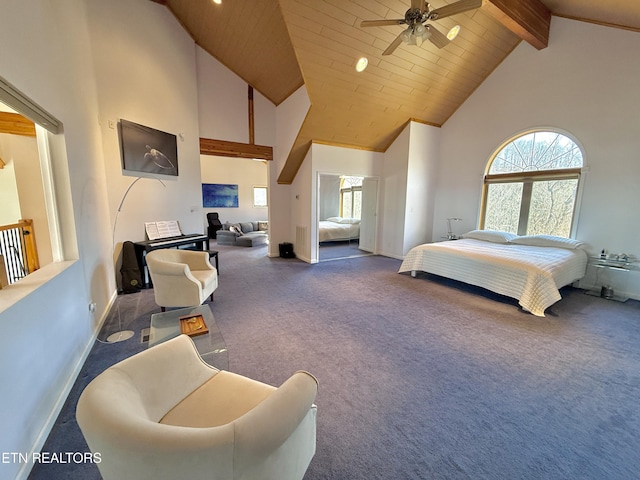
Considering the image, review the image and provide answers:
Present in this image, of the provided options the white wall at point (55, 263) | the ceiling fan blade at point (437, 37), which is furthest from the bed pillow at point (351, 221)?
the white wall at point (55, 263)

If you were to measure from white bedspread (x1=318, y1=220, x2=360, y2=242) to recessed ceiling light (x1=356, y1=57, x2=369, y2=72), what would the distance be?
395cm

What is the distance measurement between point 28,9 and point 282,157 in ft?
13.8

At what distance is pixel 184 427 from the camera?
913mm

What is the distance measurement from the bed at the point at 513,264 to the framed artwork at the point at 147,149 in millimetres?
4410

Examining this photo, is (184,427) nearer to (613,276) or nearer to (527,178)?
(613,276)

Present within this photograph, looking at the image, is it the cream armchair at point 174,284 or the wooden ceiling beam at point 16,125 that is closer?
the wooden ceiling beam at point 16,125

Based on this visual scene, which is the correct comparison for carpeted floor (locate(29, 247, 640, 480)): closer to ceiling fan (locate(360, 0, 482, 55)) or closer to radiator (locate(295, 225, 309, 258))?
radiator (locate(295, 225, 309, 258))

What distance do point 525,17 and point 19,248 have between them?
6.58 metres

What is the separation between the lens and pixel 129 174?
12.9 feet

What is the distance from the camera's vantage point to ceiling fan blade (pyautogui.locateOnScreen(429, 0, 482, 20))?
245cm

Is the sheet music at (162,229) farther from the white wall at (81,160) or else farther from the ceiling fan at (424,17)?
the ceiling fan at (424,17)

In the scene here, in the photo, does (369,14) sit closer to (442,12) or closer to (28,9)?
(442,12)

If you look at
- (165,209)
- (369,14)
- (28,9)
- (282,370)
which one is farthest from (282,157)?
(282,370)

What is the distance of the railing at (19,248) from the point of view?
207 centimetres
